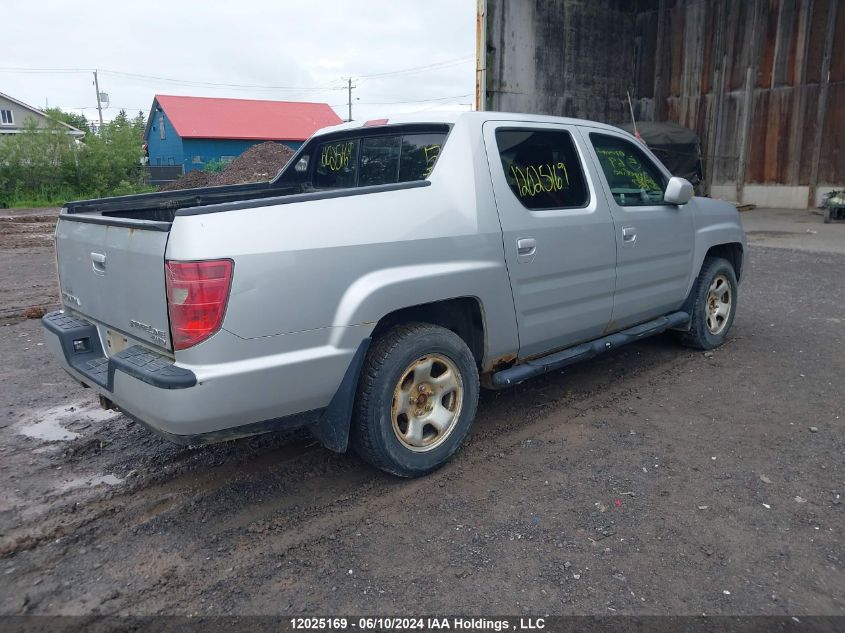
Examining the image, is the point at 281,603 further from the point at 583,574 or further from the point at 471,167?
the point at 471,167

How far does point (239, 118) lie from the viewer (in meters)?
46.6

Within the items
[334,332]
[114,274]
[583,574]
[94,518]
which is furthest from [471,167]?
[94,518]

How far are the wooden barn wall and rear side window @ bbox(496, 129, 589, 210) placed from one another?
44.0 feet

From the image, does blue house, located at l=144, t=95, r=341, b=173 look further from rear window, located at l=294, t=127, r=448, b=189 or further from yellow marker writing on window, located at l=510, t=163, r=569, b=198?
yellow marker writing on window, located at l=510, t=163, r=569, b=198

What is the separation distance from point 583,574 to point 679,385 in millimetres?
2717

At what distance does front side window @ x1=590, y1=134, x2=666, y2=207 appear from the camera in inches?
189

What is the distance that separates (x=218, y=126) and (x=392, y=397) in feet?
152

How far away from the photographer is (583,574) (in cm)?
287

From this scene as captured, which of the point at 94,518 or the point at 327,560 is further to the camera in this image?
the point at 94,518

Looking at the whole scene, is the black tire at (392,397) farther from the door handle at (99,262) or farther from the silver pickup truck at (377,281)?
the door handle at (99,262)

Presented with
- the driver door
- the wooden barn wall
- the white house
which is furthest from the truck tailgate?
the white house

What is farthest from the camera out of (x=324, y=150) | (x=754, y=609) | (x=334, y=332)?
(x=324, y=150)

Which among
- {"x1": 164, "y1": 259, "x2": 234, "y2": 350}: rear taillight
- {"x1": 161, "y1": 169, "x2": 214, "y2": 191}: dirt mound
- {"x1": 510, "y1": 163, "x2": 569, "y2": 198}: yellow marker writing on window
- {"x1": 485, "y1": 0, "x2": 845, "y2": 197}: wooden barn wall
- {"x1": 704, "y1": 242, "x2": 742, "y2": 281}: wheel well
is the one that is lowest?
{"x1": 704, "y1": 242, "x2": 742, "y2": 281}: wheel well

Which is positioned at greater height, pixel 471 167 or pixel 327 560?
pixel 471 167
